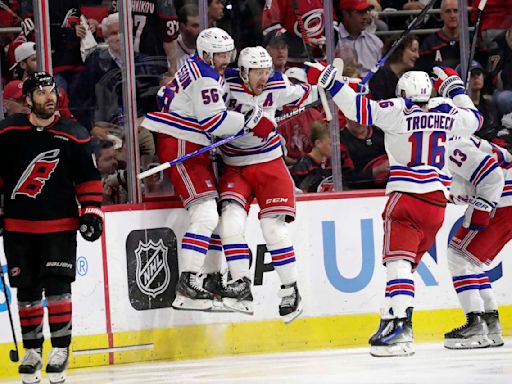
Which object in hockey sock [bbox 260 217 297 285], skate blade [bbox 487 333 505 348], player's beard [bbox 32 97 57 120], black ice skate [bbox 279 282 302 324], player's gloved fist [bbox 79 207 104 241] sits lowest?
skate blade [bbox 487 333 505 348]

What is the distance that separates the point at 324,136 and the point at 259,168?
62 cm

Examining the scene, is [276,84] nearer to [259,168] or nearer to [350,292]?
[259,168]

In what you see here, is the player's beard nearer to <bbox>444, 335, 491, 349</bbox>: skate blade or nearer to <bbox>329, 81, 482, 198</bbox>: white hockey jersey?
<bbox>329, 81, 482, 198</bbox>: white hockey jersey

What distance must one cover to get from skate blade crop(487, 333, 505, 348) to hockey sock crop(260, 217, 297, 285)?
968mm

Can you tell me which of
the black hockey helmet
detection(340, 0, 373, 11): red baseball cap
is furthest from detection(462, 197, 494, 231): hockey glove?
the black hockey helmet

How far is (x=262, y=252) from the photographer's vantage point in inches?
266

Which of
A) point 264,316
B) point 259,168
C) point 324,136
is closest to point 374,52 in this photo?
point 324,136

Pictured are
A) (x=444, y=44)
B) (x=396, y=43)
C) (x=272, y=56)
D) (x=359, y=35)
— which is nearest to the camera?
(x=396, y=43)

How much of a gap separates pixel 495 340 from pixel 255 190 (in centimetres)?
134

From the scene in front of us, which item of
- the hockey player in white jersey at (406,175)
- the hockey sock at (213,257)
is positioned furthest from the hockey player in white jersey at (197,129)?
the hockey player in white jersey at (406,175)

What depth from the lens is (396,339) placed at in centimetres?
620

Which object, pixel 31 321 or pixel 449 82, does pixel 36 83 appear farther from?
pixel 449 82

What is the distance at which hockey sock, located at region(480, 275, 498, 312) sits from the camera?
666cm

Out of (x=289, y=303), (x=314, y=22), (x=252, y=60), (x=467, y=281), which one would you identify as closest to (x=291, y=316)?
(x=289, y=303)
